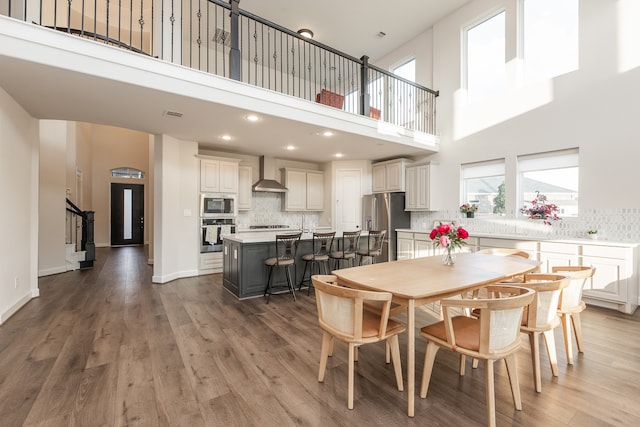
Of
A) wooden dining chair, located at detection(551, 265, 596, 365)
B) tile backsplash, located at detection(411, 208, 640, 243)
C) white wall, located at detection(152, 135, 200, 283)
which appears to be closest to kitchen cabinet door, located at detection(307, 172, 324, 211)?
white wall, located at detection(152, 135, 200, 283)

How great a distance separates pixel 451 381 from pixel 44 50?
14.5ft

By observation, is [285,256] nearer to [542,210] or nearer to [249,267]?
[249,267]

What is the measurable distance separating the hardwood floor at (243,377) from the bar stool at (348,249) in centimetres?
136

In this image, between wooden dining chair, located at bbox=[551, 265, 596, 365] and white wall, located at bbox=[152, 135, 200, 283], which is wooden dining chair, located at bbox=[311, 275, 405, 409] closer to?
wooden dining chair, located at bbox=[551, 265, 596, 365]

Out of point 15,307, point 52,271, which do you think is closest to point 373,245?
point 15,307

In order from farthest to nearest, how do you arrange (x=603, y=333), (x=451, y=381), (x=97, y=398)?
(x=603, y=333)
(x=451, y=381)
(x=97, y=398)

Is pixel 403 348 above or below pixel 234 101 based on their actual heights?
below

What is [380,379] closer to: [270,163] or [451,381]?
[451,381]

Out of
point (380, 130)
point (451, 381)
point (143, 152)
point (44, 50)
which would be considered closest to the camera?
point (451, 381)

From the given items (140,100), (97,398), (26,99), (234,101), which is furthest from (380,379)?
(26,99)

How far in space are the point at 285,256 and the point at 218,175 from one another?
8.68 ft

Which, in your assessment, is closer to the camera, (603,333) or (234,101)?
(603,333)

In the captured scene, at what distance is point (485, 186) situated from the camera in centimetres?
545

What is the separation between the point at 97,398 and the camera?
1.90m
